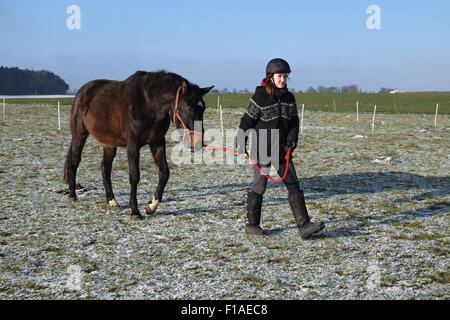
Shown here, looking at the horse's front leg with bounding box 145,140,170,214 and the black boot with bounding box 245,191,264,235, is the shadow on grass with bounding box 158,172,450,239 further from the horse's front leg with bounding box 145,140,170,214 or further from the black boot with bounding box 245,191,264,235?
the horse's front leg with bounding box 145,140,170,214

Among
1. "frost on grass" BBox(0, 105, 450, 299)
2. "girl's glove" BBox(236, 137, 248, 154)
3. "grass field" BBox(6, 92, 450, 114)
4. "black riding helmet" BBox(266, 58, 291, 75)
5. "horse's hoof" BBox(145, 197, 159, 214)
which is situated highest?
"grass field" BBox(6, 92, 450, 114)

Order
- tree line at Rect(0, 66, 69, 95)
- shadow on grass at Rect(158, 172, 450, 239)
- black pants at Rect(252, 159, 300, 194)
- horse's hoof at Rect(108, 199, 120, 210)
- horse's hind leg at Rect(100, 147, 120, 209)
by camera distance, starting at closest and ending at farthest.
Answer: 1. black pants at Rect(252, 159, 300, 194)
2. shadow on grass at Rect(158, 172, 450, 239)
3. horse's hoof at Rect(108, 199, 120, 210)
4. horse's hind leg at Rect(100, 147, 120, 209)
5. tree line at Rect(0, 66, 69, 95)

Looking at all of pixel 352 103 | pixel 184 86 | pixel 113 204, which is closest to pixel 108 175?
pixel 113 204

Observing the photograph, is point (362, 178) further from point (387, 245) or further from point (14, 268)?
point (14, 268)

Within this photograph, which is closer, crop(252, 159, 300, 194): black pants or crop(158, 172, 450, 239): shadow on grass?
crop(252, 159, 300, 194): black pants

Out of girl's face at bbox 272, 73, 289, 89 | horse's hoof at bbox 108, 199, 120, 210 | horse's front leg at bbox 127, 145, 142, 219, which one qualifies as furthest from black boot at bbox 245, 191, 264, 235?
horse's hoof at bbox 108, 199, 120, 210

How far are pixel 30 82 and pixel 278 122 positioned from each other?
102514 millimetres

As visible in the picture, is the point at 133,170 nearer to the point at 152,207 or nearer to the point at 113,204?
the point at 152,207

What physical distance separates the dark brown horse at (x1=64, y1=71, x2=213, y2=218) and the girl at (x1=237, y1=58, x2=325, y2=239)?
81 cm

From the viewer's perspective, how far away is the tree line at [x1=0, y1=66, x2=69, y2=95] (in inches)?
3524

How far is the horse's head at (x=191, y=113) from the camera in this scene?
540 centimetres

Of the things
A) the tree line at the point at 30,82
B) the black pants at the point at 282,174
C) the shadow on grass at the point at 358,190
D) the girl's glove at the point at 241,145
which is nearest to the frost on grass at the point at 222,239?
the shadow on grass at the point at 358,190

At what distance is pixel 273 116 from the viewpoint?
5051mm
